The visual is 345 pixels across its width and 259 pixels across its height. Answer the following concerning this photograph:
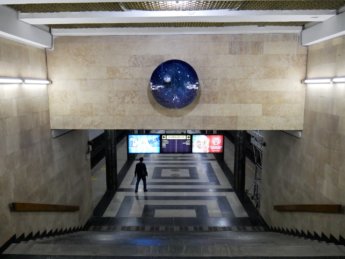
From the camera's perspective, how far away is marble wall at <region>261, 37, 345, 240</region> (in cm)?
464

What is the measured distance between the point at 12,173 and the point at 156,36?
3331 millimetres

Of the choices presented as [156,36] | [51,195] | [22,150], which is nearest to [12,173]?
[22,150]

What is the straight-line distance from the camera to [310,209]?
5.14 m

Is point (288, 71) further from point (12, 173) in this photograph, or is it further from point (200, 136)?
point (12, 173)

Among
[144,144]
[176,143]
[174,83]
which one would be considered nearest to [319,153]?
[174,83]

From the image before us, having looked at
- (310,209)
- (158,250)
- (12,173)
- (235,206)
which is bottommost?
(235,206)

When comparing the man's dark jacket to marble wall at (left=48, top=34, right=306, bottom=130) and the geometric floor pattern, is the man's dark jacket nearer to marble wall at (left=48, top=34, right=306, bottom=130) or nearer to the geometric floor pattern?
the geometric floor pattern

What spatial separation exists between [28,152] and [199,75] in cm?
325

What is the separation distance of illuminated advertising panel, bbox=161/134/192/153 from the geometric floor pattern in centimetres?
205

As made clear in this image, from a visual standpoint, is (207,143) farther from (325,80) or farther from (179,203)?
(325,80)

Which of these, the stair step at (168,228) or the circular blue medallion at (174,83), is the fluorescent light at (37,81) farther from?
the stair step at (168,228)

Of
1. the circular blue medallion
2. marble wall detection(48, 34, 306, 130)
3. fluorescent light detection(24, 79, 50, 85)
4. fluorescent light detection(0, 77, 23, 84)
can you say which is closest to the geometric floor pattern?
marble wall detection(48, 34, 306, 130)

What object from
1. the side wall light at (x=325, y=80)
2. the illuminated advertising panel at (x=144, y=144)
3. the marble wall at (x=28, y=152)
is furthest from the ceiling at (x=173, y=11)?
the illuminated advertising panel at (x=144, y=144)

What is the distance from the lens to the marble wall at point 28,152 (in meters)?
4.54
